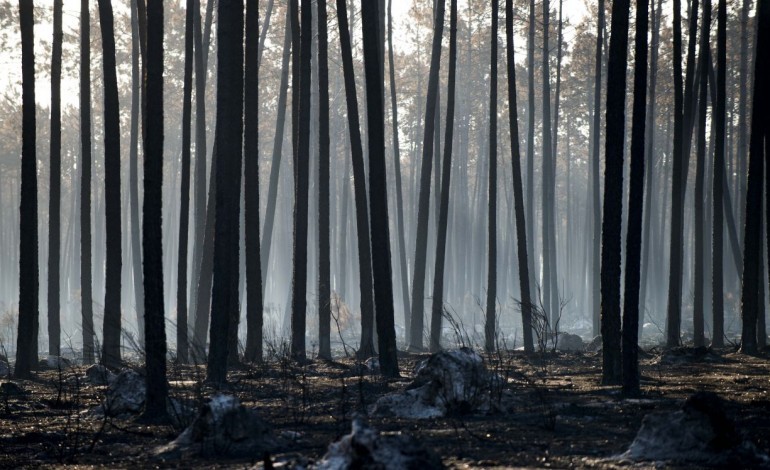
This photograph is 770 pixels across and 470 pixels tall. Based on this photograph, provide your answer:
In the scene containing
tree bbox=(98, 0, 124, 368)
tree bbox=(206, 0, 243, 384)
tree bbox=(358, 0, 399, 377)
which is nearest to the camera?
tree bbox=(206, 0, 243, 384)

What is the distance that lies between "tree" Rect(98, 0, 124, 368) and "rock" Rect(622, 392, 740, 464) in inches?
352

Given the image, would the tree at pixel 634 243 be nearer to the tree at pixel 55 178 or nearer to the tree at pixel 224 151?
the tree at pixel 224 151

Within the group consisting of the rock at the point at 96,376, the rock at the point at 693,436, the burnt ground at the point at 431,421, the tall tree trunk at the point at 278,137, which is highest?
the tall tree trunk at the point at 278,137

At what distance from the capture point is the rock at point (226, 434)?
636 cm

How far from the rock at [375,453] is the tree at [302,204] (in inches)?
381

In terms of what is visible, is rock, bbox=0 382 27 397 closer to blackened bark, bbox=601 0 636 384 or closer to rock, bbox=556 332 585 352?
blackened bark, bbox=601 0 636 384

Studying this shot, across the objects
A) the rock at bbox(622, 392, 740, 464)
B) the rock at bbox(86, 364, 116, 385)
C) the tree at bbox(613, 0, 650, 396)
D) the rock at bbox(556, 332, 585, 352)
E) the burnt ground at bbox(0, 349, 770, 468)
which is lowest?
the rock at bbox(556, 332, 585, 352)

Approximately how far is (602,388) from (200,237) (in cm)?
1257

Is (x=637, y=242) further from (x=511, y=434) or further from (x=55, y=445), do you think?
(x=55, y=445)

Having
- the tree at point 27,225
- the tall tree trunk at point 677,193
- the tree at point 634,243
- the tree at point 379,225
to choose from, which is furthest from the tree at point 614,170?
the tree at point 27,225

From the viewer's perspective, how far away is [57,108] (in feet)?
53.0

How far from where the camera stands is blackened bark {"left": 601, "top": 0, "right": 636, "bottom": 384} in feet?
31.8

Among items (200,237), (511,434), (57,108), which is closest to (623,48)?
(511,434)

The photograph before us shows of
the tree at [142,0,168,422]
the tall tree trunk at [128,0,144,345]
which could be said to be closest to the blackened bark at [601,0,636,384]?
the tree at [142,0,168,422]
